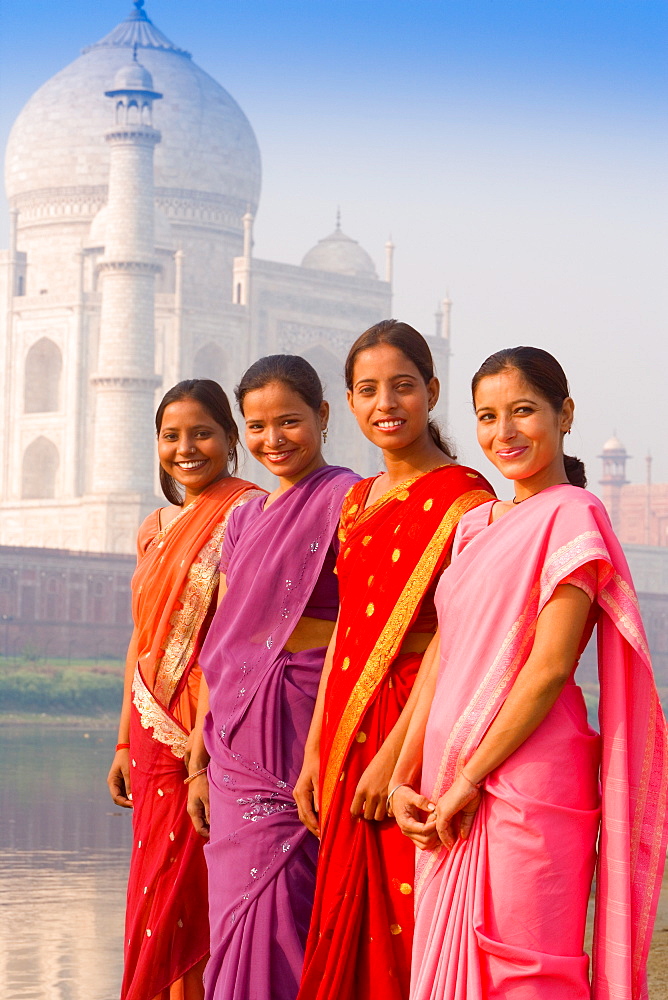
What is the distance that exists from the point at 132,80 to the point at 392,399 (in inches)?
833

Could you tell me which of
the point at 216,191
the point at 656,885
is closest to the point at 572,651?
the point at 656,885

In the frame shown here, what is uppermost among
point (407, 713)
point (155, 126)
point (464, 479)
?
point (155, 126)

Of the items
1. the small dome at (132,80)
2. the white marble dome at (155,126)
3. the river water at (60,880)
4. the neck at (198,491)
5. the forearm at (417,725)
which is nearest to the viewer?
the forearm at (417,725)

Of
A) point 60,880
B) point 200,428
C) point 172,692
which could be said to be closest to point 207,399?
point 200,428

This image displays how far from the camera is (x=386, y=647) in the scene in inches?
76.2

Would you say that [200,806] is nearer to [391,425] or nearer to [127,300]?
[391,425]

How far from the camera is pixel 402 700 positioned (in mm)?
1923

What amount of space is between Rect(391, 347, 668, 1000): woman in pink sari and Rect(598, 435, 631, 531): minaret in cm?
2762

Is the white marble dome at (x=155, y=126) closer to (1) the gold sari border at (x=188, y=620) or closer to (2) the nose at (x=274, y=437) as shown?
(1) the gold sari border at (x=188, y=620)

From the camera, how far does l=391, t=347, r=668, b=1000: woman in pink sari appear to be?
1661 mm

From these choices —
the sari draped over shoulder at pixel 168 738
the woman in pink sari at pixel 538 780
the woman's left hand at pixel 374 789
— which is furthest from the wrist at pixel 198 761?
the woman in pink sari at pixel 538 780

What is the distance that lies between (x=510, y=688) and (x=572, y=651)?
8 centimetres

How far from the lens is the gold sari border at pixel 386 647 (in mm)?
1929

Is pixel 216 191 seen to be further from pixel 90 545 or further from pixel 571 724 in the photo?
pixel 571 724
